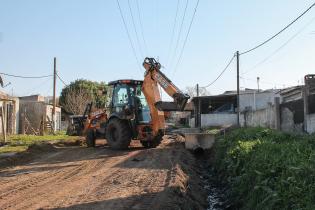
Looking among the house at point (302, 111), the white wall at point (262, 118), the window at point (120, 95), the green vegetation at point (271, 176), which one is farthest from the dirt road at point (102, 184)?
the white wall at point (262, 118)

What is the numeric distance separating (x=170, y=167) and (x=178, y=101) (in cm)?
479

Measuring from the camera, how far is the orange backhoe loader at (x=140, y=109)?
18922 mm

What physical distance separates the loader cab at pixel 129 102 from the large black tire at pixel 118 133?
30 centimetres

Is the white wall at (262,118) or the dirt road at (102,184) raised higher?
the white wall at (262,118)

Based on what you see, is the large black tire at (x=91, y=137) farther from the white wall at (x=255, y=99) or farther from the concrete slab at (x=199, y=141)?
the white wall at (x=255, y=99)

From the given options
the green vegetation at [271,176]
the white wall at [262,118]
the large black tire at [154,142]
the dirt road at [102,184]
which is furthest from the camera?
the white wall at [262,118]

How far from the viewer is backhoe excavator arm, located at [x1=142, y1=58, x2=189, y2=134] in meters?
18.3

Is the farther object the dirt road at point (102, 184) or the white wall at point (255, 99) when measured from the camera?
the white wall at point (255, 99)

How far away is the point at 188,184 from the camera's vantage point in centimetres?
1173

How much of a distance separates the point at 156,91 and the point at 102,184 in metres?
8.87

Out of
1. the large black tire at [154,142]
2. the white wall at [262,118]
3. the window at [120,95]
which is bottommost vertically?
the large black tire at [154,142]

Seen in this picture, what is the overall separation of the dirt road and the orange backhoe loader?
96.9 inches

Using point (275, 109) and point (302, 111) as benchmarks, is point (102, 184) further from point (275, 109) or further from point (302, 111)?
point (275, 109)

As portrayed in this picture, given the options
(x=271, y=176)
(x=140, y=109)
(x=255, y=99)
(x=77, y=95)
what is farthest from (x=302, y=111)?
(x=77, y=95)
